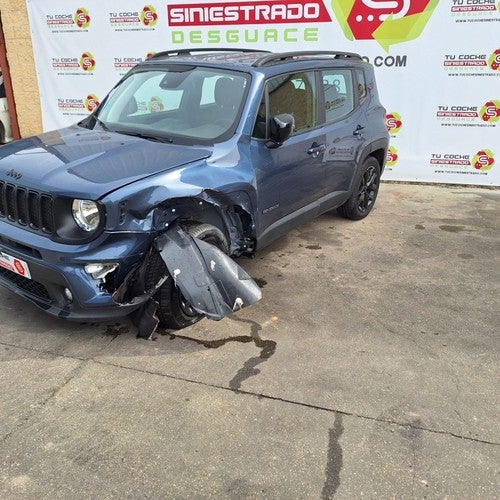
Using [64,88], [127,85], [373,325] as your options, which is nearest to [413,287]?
[373,325]

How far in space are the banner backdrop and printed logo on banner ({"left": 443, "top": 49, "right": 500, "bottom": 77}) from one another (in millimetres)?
14

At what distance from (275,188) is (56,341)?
2.01 m

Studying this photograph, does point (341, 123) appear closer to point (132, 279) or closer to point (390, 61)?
point (132, 279)

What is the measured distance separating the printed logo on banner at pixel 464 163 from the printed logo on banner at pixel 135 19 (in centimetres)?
507

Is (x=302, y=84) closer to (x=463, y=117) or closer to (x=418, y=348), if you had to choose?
(x=418, y=348)

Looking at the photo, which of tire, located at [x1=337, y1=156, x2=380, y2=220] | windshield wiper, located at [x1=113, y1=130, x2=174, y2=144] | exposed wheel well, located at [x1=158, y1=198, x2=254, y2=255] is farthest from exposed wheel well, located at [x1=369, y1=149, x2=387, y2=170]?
windshield wiper, located at [x1=113, y1=130, x2=174, y2=144]

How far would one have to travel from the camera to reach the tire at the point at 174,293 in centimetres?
308

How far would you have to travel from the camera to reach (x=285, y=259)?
4797 mm

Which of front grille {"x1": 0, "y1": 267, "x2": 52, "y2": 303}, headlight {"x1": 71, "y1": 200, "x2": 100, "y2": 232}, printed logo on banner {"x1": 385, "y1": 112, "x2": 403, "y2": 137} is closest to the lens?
headlight {"x1": 71, "y1": 200, "x2": 100, "y2": 232}

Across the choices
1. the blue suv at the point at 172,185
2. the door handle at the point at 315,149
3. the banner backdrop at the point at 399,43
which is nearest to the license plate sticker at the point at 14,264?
the blue suv at the point at 172,185

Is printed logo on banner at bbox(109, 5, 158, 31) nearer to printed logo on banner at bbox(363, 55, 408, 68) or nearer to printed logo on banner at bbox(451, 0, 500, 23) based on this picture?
printed logo on banner at bbox(363, 55, 408, 68)

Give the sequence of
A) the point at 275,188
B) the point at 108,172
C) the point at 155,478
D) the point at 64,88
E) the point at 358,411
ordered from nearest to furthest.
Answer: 1. the point at 155,478
2. the point at 358,411
3. the point at 108,172
4. the point at 275,188
5. the point at 64,88

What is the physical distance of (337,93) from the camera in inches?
194

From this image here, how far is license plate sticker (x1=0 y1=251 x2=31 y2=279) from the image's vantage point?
3.12 metres
